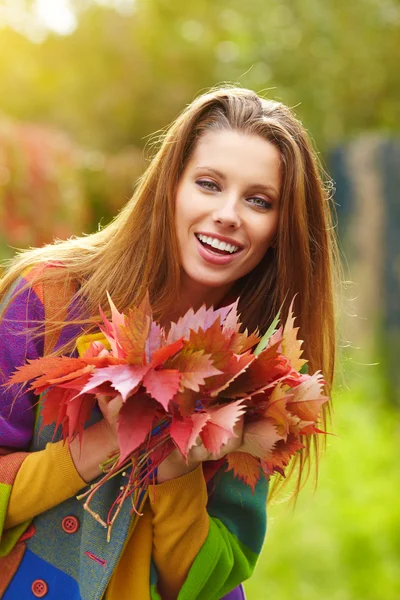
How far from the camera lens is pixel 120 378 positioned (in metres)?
1.62

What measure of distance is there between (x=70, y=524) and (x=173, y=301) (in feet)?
1.96

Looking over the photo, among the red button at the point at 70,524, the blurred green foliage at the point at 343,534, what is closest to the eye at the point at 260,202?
the red button at the point at 70,524

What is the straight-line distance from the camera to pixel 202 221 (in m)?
2.19

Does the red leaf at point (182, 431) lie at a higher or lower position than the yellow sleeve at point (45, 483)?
higher

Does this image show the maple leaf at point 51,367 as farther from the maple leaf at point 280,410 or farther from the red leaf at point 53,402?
the maple leaf at point 280,410

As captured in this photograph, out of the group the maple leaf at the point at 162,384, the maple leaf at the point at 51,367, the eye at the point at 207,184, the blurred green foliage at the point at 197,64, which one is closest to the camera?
the maple leaf at the point at 162,384

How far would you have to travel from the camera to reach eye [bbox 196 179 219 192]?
7.22ft

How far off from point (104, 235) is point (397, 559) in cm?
314

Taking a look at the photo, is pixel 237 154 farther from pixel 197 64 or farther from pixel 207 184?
pixel 197 64

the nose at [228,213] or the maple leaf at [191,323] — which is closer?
the maple leaf at [191,323]

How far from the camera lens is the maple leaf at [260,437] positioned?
172 cm

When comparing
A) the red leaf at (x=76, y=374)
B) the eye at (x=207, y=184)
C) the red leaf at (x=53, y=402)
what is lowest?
the red leaf at (x=53, y=402)

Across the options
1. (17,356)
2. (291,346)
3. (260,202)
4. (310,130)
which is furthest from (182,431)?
(310,130)

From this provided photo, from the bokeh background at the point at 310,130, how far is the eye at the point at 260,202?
30.7 inches
